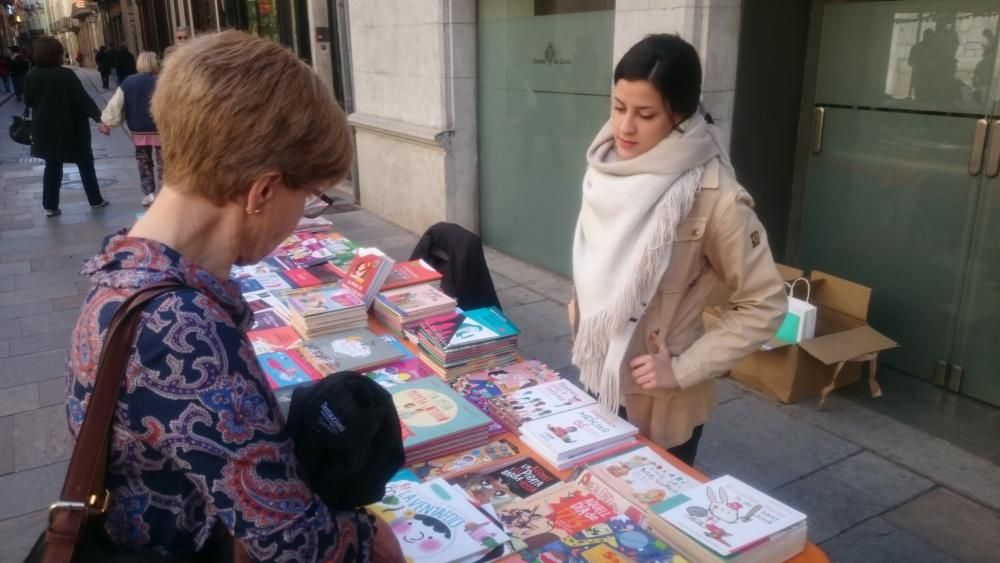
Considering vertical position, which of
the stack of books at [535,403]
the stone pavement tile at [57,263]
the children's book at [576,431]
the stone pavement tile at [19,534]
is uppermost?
the children's book at [576,431]

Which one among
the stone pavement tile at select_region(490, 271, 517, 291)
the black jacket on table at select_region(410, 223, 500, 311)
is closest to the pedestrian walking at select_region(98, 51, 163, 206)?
the stone pavement tile at select_region(490, 271, 517, 291)

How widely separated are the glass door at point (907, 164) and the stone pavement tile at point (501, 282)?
2.28 m

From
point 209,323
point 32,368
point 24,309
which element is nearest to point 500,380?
point 209,323

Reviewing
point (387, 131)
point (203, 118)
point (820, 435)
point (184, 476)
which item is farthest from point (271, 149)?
point (387, 131)

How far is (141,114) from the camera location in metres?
8.02

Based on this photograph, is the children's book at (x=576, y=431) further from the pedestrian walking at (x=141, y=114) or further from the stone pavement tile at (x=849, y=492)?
the pedestrian walking at (x=141, y=114)

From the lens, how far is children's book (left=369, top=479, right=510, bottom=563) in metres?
1.54

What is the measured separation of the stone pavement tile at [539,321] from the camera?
15.7 feet

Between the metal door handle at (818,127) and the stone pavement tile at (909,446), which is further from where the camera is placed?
the metal door handle at (818,127)

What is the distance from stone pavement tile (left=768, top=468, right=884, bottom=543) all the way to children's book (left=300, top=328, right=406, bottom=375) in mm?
1765

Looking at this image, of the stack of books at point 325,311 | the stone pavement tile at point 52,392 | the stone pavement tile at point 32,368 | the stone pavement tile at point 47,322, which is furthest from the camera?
the stone pavement tile at point 47,322

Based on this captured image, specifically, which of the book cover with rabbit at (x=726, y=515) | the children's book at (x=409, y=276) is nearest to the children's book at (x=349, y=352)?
the children's book at (x=409, y=276)

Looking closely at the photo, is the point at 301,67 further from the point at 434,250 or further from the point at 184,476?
the point at 434,250

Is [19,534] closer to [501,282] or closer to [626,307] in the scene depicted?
[626,307]
